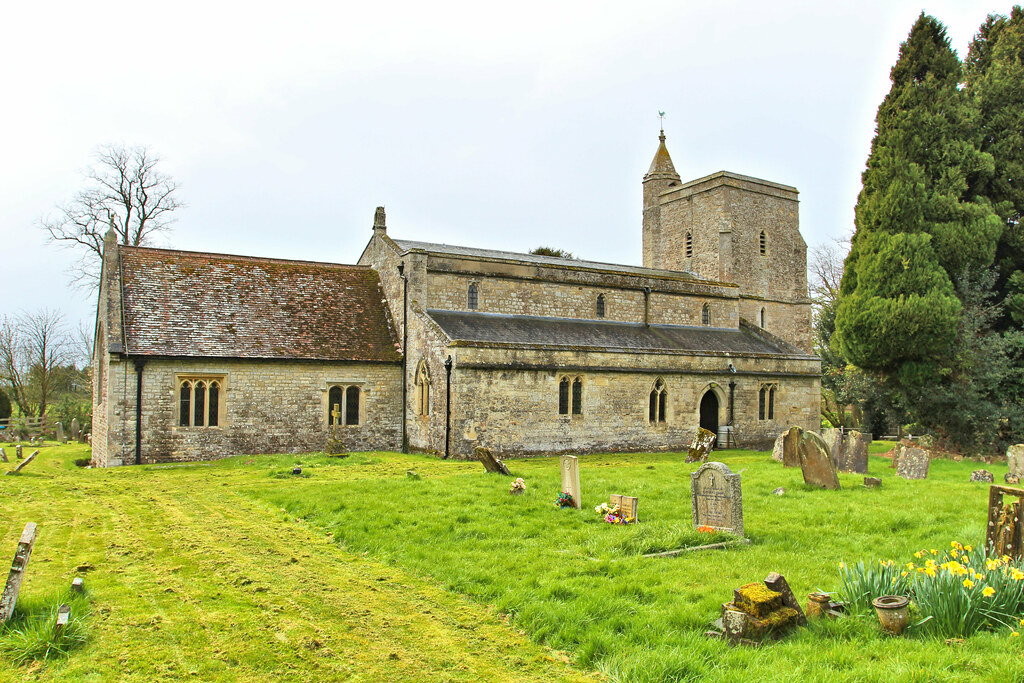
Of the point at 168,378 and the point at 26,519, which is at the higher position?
the point at 168,378

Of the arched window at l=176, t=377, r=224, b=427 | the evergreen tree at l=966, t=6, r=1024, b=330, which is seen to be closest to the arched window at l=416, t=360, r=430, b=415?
the arched window at l=176, t=377, r=224, b=427

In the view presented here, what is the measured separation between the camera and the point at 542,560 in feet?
27.2

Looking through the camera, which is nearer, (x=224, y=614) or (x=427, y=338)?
(x=224, y=614)

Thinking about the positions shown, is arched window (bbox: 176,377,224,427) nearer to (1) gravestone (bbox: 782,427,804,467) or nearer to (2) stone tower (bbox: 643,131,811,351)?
(1) gravestone (bbox: 782,427,804,467)

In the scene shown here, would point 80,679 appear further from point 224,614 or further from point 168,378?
point 168,378

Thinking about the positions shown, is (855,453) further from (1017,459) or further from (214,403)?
(214,403)

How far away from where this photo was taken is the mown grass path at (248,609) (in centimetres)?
559

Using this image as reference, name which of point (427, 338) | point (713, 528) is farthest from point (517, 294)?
point (713, 528)

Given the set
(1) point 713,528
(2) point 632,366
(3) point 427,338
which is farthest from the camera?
(2) point 632,366

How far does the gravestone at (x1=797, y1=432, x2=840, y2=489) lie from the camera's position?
13.7 metres

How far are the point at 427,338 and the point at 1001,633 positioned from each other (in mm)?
18001

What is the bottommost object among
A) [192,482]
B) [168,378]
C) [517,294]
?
[192,482]

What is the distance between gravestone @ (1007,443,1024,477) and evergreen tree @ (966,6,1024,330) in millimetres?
8487

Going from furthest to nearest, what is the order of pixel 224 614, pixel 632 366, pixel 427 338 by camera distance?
pixel 632 366 < pixel 427 338 < pixel 224 614
